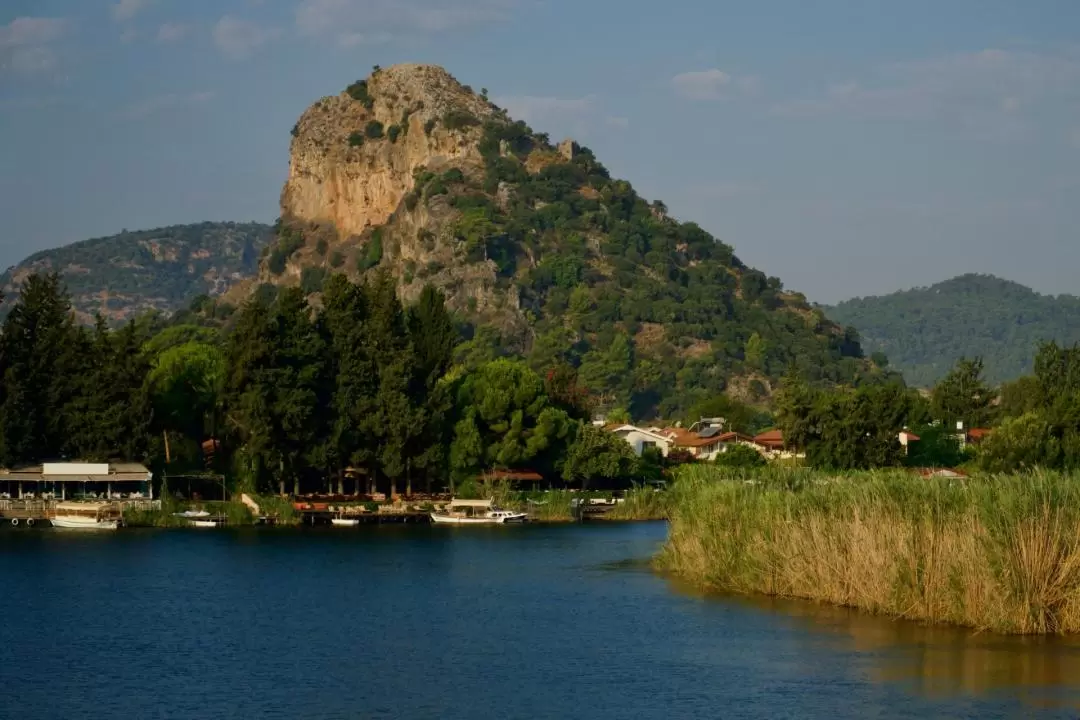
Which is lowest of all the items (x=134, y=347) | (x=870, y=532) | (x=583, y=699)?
(x=583, y=699)

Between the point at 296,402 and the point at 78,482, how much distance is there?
11133mm

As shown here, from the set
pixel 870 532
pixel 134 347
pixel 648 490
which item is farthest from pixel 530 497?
pixel 870 532

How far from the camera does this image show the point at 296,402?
3191 inches

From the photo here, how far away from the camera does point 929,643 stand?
38.3 meters

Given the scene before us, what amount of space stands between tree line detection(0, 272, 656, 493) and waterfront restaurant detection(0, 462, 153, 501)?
1072 millimetres

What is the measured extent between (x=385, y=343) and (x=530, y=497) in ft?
39.5

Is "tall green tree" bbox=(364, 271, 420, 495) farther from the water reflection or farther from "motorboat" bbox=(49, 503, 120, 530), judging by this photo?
the water reflection

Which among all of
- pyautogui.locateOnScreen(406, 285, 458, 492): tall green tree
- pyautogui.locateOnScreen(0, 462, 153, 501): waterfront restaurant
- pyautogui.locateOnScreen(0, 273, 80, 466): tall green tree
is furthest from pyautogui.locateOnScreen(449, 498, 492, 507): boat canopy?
pyautogui.locateOnScreen(0, 273, 80, 466): tall green tree

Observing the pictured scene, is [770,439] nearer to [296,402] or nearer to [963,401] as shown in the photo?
[963,401]

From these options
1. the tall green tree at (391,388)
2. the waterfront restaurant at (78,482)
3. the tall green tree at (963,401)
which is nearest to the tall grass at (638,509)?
the tall green tree at (391,388)

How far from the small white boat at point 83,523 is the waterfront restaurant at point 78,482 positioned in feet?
7.39

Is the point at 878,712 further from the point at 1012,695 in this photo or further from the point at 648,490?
the point at 648,490

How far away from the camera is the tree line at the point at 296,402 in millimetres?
80375

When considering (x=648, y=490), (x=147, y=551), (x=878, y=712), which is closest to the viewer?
(x=878, y=712)
